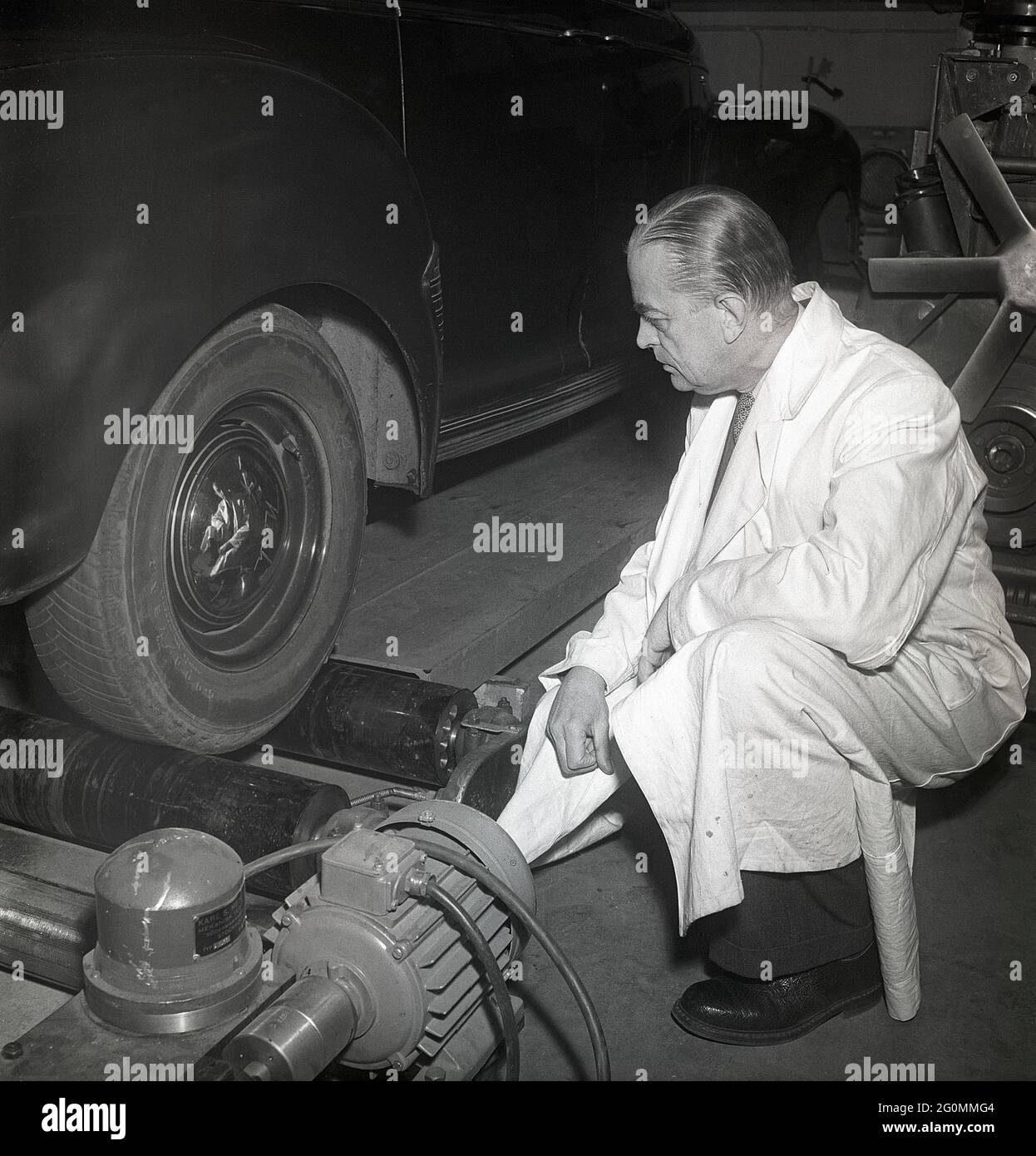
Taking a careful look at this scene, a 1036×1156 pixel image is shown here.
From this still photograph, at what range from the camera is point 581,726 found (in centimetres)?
202

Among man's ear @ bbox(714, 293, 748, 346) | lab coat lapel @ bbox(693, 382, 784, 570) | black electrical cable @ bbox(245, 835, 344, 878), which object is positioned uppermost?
man's ear @ bbox(714, 293, 748, 346)

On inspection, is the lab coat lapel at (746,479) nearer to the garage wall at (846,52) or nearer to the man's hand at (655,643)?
the man's hand at (655,643)

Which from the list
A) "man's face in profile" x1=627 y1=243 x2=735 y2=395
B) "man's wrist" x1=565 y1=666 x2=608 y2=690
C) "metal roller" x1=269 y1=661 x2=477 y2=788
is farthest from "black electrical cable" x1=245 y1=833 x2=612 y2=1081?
"man's face in profile" x1=627 y1=243 x2=735 y2=395

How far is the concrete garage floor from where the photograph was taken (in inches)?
75.2

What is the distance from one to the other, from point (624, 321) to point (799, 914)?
231 centimetres

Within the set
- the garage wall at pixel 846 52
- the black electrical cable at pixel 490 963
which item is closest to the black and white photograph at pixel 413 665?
the black electrical cable at pixel 490 963

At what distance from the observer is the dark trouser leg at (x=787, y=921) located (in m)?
1.95

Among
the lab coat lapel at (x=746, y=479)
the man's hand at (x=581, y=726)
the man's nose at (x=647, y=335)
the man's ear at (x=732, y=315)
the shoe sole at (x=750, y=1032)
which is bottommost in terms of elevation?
the shoe sole at (x=750, y=1032)

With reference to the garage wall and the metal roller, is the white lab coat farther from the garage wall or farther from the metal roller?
the garage wall

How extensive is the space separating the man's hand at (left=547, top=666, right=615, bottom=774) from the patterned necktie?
55 cm

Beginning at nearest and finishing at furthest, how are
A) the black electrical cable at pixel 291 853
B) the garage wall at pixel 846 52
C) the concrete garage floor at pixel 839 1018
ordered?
1. the black electrical cable at pixel 291 853
2. the concrete garage floor at pixel 839 1018
3. the garage wall at pixel 846 52

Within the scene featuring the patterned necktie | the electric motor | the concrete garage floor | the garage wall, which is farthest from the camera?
the garage wall

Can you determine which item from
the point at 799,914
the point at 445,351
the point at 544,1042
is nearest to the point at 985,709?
the point at 799,914

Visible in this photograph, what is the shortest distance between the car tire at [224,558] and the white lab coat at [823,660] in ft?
1.84
